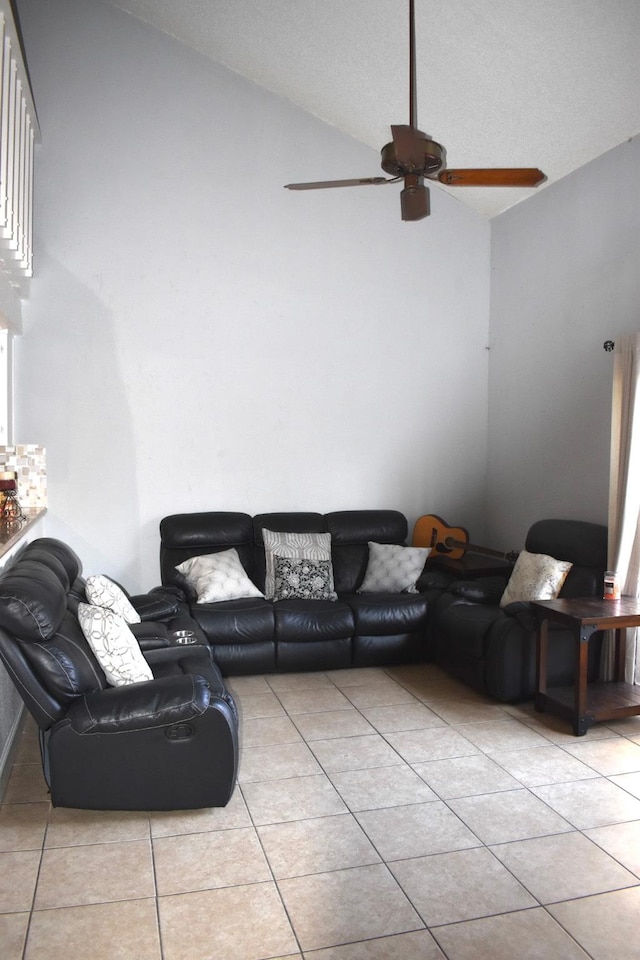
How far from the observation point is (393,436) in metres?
5.63

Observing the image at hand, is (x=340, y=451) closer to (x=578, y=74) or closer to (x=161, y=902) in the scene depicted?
(x=578, y=74)

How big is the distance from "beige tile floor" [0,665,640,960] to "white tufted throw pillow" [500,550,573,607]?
31.2 inches

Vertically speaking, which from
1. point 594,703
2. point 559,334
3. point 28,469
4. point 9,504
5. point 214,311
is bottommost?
point 594,703

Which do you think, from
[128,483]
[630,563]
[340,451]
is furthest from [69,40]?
[630,563]

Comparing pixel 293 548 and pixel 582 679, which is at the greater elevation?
pixel 293 548

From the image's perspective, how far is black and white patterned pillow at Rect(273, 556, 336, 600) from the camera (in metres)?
4.77

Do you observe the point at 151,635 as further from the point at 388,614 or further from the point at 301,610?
the point at 388,614

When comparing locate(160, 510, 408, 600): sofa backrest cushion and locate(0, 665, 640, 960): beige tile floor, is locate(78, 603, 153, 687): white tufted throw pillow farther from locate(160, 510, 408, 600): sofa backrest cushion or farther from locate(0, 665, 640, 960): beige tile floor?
locate(160, 510, 408, 600): sofa backrest cushion

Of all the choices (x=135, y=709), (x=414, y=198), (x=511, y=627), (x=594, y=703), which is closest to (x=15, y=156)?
(x=414, y=198)

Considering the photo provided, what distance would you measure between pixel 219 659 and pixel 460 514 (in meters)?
2.35

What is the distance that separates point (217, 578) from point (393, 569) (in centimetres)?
118

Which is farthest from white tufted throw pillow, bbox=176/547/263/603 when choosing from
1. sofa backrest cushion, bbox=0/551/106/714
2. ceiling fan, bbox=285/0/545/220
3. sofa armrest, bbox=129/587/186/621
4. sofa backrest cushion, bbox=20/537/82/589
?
ceiling fan, bbox=285/0/545/220

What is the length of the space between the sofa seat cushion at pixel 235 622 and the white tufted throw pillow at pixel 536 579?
143 cm

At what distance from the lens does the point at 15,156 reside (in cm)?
384
